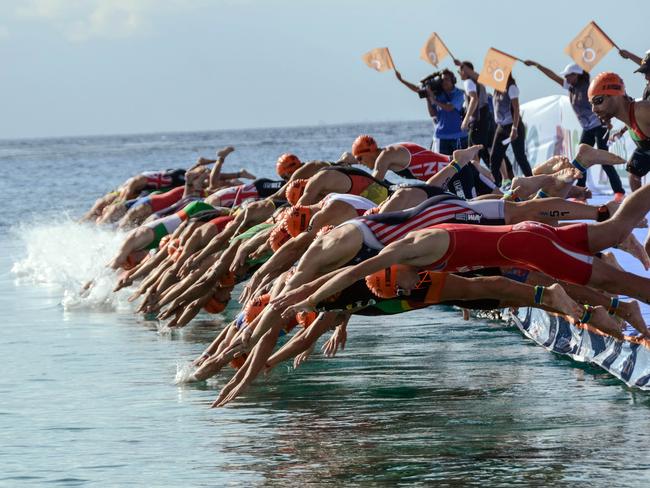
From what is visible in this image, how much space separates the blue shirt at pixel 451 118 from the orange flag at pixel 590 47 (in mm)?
1579

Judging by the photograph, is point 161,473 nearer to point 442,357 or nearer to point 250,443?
point 250,443

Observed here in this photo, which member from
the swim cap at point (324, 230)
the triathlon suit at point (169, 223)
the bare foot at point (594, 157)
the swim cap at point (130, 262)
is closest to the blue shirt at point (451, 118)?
the triathlon suit at point (169, 223)

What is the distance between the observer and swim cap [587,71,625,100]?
9516 mm

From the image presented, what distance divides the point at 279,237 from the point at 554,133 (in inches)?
552

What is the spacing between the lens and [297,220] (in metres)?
10.7

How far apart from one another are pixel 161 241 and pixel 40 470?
8.16 meters

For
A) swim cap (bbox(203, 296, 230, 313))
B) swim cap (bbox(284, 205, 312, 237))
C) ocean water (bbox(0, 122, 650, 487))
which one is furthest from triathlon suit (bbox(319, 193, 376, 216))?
swim cap (bbox(203, 296, 230, 313))

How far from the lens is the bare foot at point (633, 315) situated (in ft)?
29.6

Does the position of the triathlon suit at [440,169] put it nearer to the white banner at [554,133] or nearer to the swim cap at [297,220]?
the swim cap at [297,220]

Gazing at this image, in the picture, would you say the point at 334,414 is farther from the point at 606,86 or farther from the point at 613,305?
the point at 606,86

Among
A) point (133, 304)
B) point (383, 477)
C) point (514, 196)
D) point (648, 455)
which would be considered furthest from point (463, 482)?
point (133, 304)

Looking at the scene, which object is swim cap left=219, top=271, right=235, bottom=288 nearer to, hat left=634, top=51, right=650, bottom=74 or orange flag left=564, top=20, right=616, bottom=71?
hat left=634, top=51, right=650, bottom=74

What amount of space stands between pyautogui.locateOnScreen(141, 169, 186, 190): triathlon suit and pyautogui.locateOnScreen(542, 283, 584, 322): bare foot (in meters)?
14.4

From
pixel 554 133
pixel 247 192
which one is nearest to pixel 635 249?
pixel 247 192
